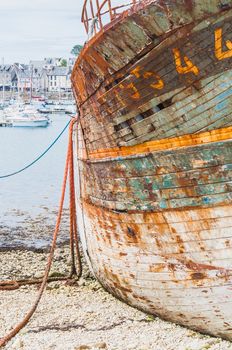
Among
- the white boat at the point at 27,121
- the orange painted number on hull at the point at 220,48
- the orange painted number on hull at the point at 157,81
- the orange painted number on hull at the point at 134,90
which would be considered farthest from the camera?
the white boat at the point at 27,121

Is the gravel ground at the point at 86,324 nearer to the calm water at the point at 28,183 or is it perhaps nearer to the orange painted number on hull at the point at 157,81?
the orange painted number on hull at the point at 157,81

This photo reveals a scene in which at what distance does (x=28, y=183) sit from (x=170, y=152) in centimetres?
2060

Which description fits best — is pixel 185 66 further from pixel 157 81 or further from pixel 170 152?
pixel 170 152

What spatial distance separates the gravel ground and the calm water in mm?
5267

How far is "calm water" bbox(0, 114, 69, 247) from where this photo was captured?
1730 centimetres

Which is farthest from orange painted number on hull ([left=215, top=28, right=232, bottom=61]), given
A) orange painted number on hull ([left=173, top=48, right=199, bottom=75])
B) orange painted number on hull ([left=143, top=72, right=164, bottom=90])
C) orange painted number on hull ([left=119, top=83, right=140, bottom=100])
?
orange painted number on hull ([left=119, top=83, right=140, bottom=100])

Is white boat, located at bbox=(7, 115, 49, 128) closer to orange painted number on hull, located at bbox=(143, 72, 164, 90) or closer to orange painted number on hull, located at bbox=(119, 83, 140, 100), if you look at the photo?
orange painted number on hull, located at bbox=(119, 83, 140, 100)

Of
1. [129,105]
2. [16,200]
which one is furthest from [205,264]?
[16,200]

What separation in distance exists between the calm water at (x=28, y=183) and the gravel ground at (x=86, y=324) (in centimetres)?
527

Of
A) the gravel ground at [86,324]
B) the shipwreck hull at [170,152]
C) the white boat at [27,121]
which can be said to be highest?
Result: the white boat at [27,121]

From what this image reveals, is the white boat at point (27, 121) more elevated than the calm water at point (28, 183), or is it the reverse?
the white boat at point (27, 121)

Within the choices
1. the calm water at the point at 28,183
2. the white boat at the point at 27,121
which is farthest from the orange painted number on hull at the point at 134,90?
the white boat at the point at 27,121

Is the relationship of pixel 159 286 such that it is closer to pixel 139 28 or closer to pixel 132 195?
pixel 132 195

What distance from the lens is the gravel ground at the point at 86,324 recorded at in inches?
250
